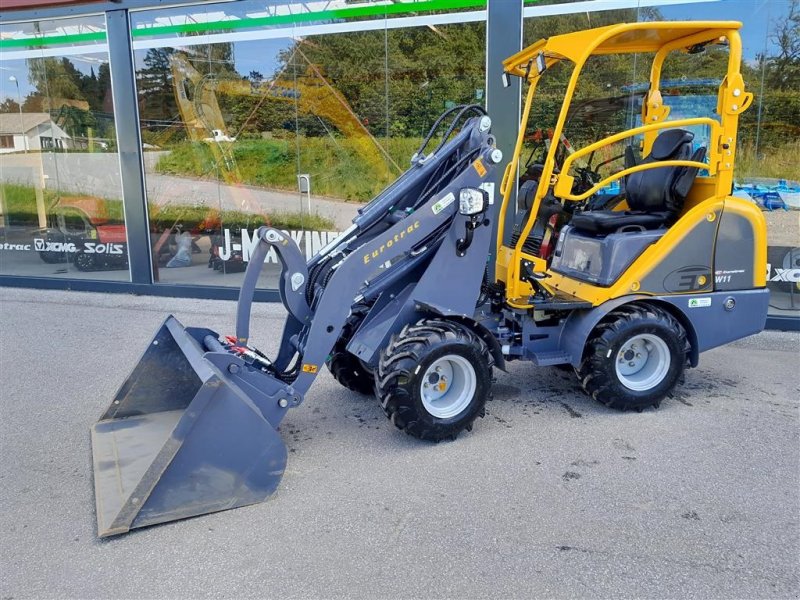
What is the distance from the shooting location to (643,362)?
4.67 m

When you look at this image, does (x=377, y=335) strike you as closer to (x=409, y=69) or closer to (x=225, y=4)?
(x=409, y=69)

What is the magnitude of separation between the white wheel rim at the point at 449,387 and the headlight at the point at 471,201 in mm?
928

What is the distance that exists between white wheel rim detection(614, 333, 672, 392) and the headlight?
4.68ft

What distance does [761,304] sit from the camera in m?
4.73

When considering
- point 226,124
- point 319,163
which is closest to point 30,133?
point 226,124

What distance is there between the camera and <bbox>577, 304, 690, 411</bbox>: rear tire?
A: 14.5ft

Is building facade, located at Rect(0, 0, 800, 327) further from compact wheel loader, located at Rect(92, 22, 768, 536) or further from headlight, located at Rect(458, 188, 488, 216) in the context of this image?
headlight, located at Rect(458, 188, 488, 216)

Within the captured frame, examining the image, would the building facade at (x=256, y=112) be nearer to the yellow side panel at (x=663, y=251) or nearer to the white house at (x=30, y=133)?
the white house at (x=30, y=133)

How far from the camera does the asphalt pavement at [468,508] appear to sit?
9.18 feet

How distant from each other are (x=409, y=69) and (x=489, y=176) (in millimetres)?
4067

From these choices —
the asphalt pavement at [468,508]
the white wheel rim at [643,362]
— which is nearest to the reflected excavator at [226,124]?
the asphalt pavement at [468,508]

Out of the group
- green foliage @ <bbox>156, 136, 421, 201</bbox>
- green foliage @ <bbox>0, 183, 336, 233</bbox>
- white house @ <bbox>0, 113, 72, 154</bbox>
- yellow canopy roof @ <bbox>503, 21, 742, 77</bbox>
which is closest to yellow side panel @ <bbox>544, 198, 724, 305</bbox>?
yellow canopy roof @ <bbox>503, 21, 742, 77</bbox>

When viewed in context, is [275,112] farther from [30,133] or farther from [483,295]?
[483,295]

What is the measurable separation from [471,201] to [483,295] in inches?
42.9
